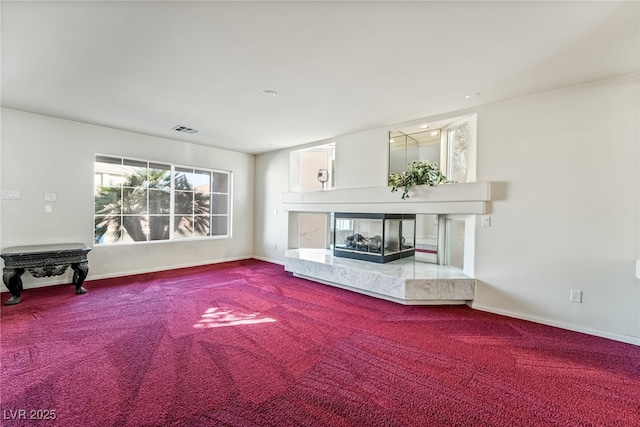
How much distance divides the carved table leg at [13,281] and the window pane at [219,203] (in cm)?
306

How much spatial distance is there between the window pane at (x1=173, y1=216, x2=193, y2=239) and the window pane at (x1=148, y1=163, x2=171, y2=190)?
0.67 m

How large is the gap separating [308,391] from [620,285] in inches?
122

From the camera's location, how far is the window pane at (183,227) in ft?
18.0

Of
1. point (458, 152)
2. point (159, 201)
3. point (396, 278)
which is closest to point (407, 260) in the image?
point (396, 278)

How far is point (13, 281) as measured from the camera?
3371 mm

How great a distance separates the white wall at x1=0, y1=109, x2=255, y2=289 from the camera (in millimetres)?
3795

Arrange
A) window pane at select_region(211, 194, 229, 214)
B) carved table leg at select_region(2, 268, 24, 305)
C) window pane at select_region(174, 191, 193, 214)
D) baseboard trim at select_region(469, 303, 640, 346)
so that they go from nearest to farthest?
baseboard trim at select_region(469, 303, 640, 346) < carved table leg at select_region(2, 268, 24, 305) < window pane at select_region(174, 191, 193, 214) < window pane at select_region(211, 194, 229, 214)

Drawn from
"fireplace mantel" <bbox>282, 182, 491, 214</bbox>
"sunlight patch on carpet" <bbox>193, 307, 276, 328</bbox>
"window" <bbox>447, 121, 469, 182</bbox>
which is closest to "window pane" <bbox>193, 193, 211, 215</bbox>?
"fireplace mantel" <bbox>282, 182, 491, 214</bbox>

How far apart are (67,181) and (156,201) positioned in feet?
4.17

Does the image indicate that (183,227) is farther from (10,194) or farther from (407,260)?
(407,260)

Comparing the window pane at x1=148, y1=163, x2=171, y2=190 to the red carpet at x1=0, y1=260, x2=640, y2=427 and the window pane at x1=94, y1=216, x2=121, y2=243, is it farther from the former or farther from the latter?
the red carpet at x1=0, y1=260, x2=640, y2=427

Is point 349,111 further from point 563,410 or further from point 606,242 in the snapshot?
point 563,410

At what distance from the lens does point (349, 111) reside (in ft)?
12.2

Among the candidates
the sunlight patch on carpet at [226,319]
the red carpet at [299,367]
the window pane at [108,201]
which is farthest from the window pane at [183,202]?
the sunlight patch on carpet at [226,319]
